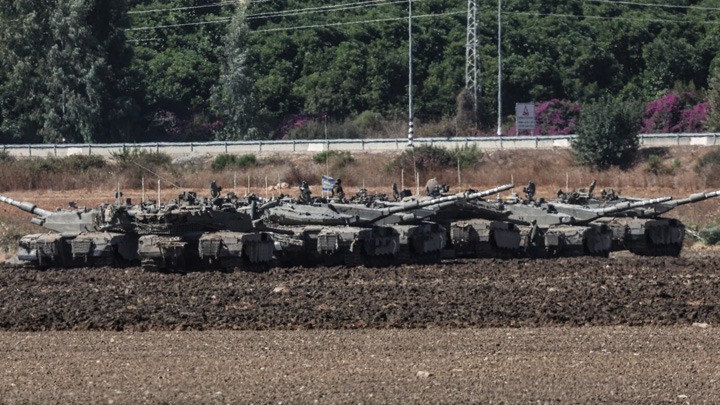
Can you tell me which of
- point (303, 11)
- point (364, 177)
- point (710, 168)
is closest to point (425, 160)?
point (364, 177)

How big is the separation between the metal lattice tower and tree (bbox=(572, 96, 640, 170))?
5.54 meters

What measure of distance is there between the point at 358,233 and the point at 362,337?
1382cm

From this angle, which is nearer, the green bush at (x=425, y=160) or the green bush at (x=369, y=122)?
the green bush at (x=425, y=160)

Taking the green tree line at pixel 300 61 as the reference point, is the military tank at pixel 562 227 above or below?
below

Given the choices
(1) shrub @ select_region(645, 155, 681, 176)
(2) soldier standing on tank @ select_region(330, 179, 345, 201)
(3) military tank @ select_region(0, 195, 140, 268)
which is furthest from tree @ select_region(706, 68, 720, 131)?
(3) military tank @ select_region(0, 195, 140, 268)

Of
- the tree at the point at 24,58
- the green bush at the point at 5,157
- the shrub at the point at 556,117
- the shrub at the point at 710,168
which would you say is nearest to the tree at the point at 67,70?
the tree at the point at 24,58

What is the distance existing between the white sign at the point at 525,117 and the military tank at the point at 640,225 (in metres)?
25.9

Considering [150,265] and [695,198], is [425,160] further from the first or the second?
[150,265]

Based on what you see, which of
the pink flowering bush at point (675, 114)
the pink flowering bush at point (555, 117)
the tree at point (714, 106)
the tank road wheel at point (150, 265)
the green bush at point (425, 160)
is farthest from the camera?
the pink flowering bush at point (555, 117)

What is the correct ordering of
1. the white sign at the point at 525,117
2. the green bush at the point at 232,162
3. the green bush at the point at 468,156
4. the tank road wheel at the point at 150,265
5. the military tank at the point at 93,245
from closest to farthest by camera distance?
1. the tank road wheel at the point at 150,265
2. the military tank at the point at 93,245
3. the green bush at the point at 468,156
4. the green bush at the point at 232,162
5. the white sign at the point at 525,117

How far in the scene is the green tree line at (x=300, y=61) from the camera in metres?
74.7

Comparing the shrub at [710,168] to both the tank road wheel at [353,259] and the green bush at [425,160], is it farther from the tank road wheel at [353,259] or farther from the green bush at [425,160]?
the tank road wheel at [353,259]

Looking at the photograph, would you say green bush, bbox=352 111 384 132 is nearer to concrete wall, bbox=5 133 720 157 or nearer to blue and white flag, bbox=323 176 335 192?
concrete wall, bbox=5 133 720 157

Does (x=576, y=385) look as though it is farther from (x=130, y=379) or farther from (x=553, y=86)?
(x=553, y=86)
